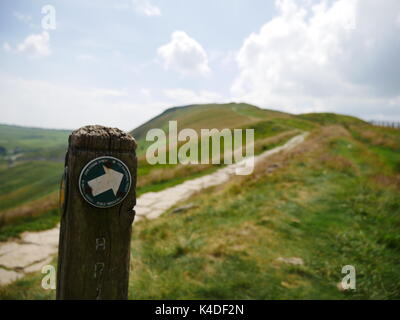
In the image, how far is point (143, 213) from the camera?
1034 cm

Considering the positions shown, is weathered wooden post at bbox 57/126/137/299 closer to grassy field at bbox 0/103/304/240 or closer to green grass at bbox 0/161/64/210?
grassy field at bbox 0/103/304/240

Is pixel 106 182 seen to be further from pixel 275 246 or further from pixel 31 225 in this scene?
pixel 31 225

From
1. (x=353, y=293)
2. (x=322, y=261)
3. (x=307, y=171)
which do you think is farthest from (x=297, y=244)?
(x=307, y=171)

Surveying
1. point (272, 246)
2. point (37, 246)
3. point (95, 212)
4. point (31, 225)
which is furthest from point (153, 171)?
point (95, 212)

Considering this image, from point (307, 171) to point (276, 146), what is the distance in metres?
16.7

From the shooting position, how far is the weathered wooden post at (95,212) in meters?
1.66

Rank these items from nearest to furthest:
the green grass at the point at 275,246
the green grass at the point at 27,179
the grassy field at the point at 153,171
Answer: the green grass at the point at 275,246 < the grassy field at the point at 153,171 < the green grass at the point at 27,179

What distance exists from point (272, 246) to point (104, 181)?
4856 mm

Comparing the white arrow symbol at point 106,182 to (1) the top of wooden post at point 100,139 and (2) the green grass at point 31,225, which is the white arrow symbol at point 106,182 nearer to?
(1) the top of wooden post at point 100,139

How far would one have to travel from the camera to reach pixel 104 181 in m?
1.67

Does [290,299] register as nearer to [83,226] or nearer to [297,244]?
[297,244]

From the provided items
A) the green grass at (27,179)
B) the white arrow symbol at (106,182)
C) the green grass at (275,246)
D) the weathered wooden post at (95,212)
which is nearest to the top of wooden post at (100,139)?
the weathered wooden post at (95,212)

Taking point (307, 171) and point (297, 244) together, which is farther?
point (307, 171)
